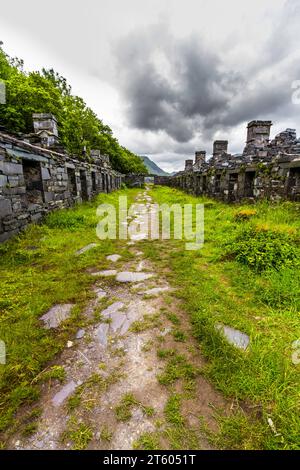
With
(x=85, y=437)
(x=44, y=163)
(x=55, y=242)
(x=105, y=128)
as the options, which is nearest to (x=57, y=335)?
(x=85, y=437)

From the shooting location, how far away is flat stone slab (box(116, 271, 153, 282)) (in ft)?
12.8

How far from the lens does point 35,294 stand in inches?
130

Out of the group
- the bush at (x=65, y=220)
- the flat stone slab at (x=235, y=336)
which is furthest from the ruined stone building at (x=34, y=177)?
A: the flat stone slab at (x=235, y=336)

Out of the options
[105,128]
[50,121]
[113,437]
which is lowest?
[113,437]

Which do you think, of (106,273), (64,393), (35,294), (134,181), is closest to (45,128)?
(106,273)

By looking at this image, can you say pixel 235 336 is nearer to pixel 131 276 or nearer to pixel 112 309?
pixel 112 309

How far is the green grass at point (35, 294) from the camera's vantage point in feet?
6.50

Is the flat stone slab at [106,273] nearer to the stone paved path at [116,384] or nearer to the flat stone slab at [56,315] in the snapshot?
the stone paved path at [116,384]

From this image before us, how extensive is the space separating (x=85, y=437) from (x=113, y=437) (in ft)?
0.66

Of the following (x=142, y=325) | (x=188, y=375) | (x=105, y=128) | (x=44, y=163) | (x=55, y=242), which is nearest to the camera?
(x=188, y=375)

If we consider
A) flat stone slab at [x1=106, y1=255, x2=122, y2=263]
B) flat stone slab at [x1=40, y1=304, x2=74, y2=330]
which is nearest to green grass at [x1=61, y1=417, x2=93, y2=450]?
flat stone slab at [x1=40, y1=304, x2=74, y2=330]

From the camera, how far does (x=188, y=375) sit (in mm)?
2014

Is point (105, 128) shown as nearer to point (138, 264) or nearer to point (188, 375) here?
point (138, 264)

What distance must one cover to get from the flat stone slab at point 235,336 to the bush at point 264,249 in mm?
1777
